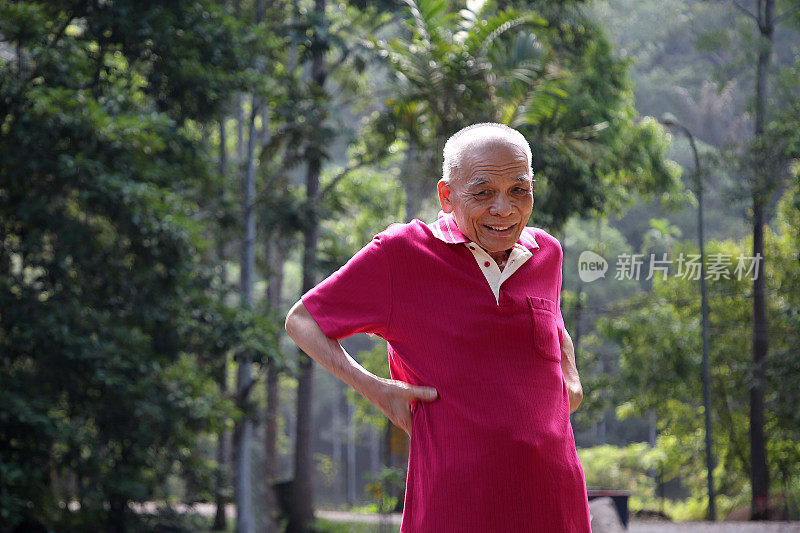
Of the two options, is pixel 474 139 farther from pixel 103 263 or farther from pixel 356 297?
pixel 103 263

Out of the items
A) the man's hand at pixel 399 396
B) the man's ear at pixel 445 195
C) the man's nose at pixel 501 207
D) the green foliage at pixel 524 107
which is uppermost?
the green foliage at pixel 524 107

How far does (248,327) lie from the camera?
807 cm

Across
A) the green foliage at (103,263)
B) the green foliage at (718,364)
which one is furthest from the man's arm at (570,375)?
the green foliage at (103,263)

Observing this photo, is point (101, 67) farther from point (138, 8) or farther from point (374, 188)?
point (374, 188)

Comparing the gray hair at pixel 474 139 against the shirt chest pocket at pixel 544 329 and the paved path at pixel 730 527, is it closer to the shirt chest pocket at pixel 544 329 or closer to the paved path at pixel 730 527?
the shirt chest pocket at pixel 544 329

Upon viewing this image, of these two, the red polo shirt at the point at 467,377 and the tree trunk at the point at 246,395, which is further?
the tree trunk at the point at 246,395

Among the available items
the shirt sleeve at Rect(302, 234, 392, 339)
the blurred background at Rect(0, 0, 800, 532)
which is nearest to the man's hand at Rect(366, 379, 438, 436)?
the shirt sleeve at Rect(302, 234, 392, 339)

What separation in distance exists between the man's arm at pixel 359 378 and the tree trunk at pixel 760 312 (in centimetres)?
404

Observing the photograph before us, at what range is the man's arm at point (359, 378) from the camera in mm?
1549

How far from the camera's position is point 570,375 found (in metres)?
1.80

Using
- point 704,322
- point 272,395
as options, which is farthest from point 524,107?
point 272,395

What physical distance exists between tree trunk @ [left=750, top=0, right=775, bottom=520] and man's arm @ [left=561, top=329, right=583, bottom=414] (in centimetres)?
365

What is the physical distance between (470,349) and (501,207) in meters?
0.26

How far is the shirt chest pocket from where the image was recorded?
1.57m
